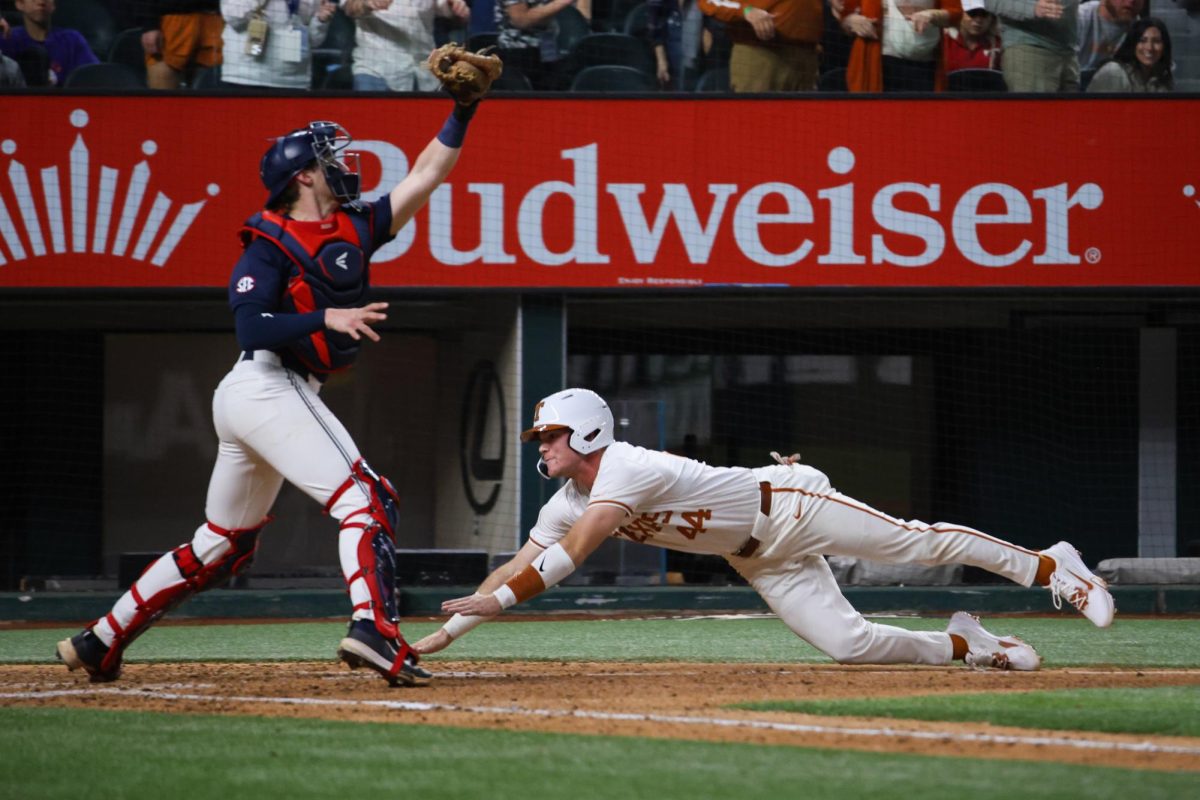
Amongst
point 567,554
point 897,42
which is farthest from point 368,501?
point 897,42

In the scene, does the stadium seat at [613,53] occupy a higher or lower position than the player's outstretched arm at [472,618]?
higher

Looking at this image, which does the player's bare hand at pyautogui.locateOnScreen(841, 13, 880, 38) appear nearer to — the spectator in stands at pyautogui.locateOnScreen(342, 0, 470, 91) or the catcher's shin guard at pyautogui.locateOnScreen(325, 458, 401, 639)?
the spectator in stands at pyautogui.locateOnScreen(342, 0, 470, 91)

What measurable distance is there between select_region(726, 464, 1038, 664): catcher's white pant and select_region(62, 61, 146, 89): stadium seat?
780 centimetres

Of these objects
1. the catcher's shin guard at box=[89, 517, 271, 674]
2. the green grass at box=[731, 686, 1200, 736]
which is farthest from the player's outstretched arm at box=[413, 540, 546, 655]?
the green grass at box=[731, 686, 1200, 736]

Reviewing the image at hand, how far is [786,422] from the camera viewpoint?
15.9 meters

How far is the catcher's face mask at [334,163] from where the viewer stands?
6223 millimetres

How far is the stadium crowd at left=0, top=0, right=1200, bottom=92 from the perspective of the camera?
1270 centimetres

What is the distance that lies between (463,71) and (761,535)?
2132 millimetres

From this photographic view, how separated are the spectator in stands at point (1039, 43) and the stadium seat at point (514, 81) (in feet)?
12.2

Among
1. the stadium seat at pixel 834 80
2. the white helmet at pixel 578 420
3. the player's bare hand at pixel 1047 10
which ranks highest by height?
the player's bare hand at pixel 1047 10

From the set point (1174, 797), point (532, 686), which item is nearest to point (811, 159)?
point (532, 686)

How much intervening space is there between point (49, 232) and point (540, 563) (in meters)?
7.73

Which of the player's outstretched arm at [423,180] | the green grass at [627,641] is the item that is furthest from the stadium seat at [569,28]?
the player's outstretched arm at [423,180]

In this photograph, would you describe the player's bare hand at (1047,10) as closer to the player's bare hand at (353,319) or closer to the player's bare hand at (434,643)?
the player's bare hand at (434,643)
